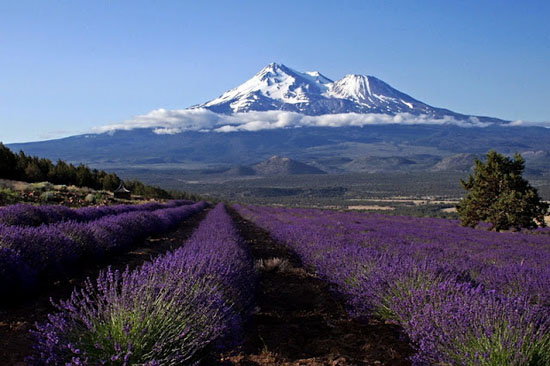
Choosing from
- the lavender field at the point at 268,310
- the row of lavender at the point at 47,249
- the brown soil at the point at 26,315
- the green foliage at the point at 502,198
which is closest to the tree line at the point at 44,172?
the row of lavender at the point at 47,249

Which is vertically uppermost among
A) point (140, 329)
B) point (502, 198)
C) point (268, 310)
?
point (140, 329)

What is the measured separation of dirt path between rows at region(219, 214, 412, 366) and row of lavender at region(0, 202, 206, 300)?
2.49m

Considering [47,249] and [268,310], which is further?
[47,249]

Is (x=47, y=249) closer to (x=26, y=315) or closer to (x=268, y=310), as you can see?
(x=26, y=315)

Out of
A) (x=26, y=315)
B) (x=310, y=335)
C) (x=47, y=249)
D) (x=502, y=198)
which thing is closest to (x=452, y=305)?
(x=310, y=335)

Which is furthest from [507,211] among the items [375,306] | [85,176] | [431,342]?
[85,176]

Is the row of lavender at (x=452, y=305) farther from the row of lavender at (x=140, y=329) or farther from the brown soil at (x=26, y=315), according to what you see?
the brown soil at (x=26, y=315)

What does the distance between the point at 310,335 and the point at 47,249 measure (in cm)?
341

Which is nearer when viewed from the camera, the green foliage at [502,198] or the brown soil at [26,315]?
the brown soil at [26,315]

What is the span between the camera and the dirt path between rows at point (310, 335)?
3.68 meters

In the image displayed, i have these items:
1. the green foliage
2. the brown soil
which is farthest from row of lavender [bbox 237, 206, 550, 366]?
the green foliage

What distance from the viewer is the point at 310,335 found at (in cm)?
441

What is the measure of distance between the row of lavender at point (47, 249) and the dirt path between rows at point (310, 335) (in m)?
2.49

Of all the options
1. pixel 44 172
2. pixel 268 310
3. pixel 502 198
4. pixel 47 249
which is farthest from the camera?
pixel 44 172
